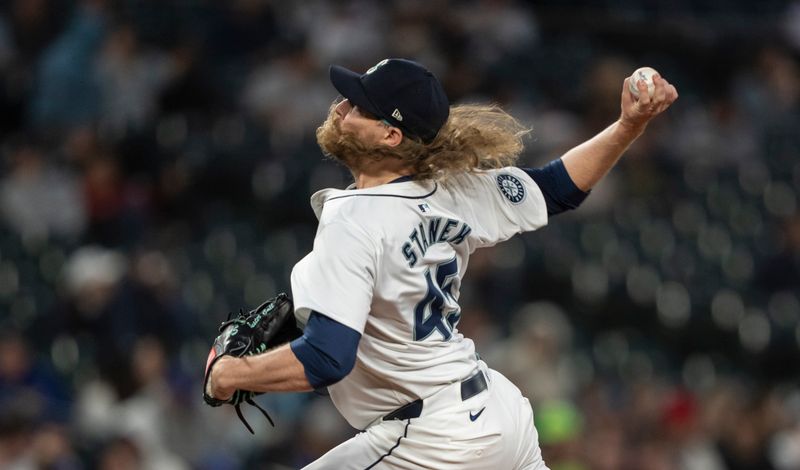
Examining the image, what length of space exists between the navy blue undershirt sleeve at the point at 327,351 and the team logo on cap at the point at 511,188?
70 centimetres

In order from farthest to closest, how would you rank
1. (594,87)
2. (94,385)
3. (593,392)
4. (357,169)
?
(594,87) → (593,392) → (94,385) → (357,169)

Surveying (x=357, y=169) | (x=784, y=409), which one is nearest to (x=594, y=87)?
(x=784, y=409)

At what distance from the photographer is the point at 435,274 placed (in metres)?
3.11

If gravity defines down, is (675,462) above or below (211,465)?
below

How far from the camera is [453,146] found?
325 cm

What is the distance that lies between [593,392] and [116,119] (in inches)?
151

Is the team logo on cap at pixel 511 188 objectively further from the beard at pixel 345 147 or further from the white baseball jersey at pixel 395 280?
the beard at pixel 345 147

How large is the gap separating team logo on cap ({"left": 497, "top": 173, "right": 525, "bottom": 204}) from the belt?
19.1 inches

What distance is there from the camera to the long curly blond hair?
3.16 m

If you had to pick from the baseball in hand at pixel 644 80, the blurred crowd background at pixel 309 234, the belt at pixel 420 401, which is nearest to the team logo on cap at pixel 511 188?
the baseball in hand at pixel 644 80

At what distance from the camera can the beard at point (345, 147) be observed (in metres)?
3.15

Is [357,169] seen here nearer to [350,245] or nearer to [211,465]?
[350,245]

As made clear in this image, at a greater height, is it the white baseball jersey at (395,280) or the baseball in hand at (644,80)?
the baseball in hand at (644,80)

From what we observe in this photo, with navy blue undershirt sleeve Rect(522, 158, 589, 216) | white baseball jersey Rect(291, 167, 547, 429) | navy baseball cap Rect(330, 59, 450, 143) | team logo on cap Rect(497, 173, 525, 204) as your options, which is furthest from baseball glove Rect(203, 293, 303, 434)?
navy blue undershirt sleeve Rect(522, 158, 589, 216)
